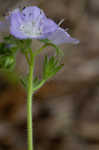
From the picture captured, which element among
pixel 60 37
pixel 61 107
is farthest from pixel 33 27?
pixel 61 107

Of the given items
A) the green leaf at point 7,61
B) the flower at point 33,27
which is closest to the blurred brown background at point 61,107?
the flower at point 33,27

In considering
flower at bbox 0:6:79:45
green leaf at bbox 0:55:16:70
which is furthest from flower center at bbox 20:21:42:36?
green leaf at bbox 0:55:16:70

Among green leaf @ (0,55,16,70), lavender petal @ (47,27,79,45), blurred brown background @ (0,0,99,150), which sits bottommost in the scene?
blurred brown background @ (0,0,99,150)

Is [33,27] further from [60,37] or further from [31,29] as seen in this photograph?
[60,37]

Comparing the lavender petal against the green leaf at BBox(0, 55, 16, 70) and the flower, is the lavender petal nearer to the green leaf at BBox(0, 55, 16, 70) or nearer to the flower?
the flower

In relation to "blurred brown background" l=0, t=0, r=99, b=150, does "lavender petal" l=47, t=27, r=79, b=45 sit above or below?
above

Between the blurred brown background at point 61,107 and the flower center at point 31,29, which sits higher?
the flower center at point 31,29

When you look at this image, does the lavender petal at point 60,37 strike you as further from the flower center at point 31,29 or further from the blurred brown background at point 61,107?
the blurred brown background at point 61,107
